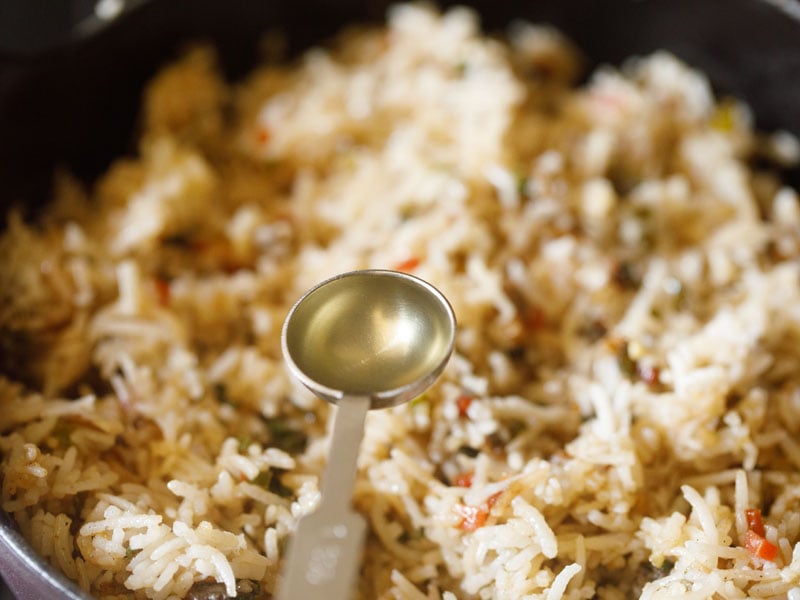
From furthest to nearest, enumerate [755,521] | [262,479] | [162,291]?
[162,291], [262,479], [755,521]

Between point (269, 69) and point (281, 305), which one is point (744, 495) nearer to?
point (281, 305)

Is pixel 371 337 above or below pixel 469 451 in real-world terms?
above

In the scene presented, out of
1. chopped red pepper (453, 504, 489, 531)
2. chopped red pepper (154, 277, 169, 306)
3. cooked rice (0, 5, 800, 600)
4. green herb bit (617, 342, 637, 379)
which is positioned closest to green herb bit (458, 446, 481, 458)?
cooked rice (0, 5, 800, 600)

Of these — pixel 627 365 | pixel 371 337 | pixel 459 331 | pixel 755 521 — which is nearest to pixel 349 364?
pixel 371 337

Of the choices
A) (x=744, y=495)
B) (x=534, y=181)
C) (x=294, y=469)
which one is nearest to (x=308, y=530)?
(x=294, y=469)

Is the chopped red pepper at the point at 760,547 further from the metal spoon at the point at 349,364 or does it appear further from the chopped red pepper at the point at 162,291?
the chopped red pepper at the point at 162,291

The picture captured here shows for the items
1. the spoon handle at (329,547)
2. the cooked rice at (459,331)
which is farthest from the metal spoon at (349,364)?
the cooked rice at (459,331)

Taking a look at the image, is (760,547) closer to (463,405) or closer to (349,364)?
(463,405)
